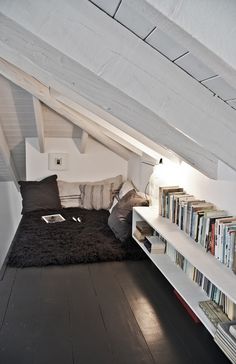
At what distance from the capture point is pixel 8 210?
4.77m

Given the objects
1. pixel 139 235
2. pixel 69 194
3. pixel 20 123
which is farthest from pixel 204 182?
pixel 20 123

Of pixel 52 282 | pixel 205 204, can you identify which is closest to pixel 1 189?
pixel 52 282

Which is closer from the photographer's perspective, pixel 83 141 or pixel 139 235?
pixel 139 235

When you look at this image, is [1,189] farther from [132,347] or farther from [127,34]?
[127,34]

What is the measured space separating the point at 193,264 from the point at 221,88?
3.67 feet

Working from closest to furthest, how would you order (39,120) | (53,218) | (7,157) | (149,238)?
1. (149,238)
2. (39,120)
3. (53,218)
4. (7,157)

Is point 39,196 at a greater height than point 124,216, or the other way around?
point 39,196

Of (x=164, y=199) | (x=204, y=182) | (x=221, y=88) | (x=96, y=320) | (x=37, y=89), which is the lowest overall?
(x=96, y=320)

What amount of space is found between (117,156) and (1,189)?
1779 mm

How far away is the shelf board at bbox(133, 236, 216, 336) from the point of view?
1799mm

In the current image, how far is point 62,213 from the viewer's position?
3.97m

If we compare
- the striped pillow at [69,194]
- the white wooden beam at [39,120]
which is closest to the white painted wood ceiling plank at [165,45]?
the white wooden beam at [39,120]

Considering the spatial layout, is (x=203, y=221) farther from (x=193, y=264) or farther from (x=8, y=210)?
(x=8, y=210)

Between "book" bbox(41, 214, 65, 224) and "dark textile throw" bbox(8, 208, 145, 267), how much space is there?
6 centimetres
